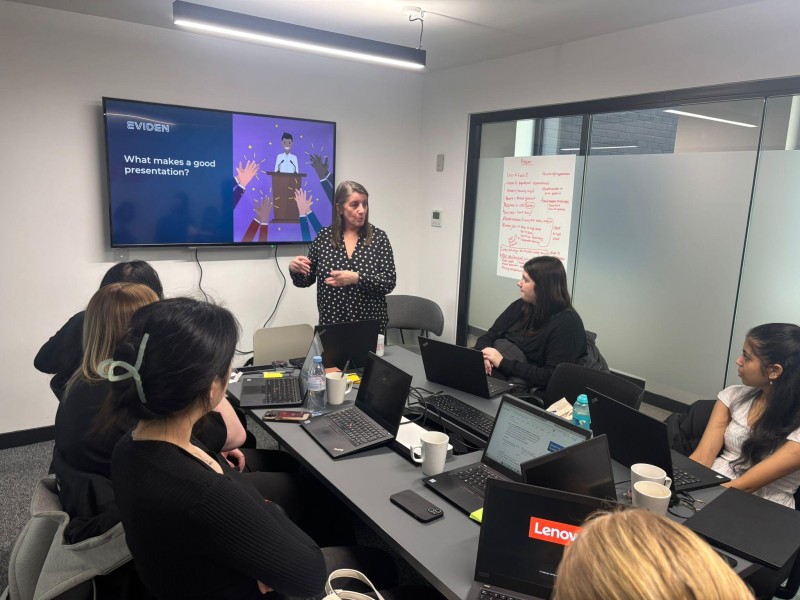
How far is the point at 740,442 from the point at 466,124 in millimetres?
3163

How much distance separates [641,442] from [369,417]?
38.3 inches

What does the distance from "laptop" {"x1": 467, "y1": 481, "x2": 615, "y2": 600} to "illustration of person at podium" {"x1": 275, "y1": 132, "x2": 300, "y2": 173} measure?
10.9 ft

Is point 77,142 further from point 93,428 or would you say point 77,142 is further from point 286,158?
point 93,428

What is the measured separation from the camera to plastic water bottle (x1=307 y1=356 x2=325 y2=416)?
2.28 meters

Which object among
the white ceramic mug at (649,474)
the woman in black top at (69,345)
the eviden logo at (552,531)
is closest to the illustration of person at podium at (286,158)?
the woman in black top at (69,345)

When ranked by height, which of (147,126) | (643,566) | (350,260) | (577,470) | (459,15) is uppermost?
(459,15)

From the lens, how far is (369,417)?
217cm

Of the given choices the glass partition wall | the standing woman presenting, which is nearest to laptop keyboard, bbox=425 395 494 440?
the standing woman presenting

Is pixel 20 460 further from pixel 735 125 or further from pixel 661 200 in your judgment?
pixel 735 125

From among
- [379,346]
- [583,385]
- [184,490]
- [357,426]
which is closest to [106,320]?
[184,490]

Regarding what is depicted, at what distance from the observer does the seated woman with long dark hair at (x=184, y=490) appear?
1140 mm

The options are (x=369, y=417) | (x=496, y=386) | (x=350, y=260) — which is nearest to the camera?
(x=369, y=417)

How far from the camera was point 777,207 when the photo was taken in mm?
2857

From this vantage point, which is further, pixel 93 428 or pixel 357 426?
pixel 357 426
